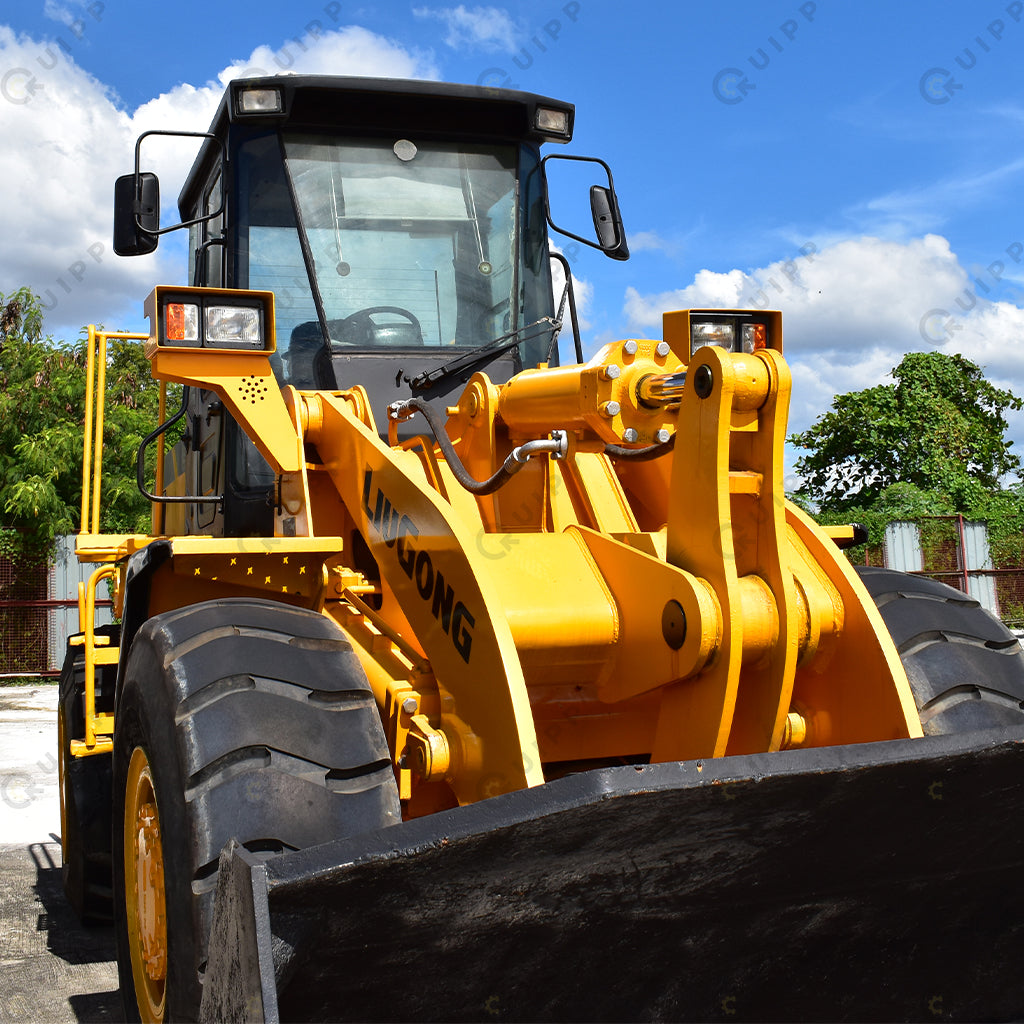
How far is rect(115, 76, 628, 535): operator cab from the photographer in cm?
425

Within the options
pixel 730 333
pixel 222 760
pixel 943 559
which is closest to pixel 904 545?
pixel 943 559

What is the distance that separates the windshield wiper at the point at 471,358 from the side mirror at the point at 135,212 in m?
1.19

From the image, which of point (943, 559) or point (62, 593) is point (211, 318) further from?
point (943, 559)

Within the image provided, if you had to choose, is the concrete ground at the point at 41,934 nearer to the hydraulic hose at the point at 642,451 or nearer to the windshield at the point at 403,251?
the windshield at the point at 403,251

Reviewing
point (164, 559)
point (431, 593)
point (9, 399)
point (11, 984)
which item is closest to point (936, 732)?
point (431, 593)

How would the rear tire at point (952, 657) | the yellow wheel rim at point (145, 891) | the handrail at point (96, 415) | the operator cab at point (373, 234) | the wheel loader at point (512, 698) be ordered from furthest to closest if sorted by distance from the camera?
the handrail at point (96, 415) < the operator cab at point (373, 234) < the rear tire at point (952, 657) < the yellow wheel rim at point (145, 891) < the wheel loader at point (512, 698)

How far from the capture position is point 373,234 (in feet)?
14.5

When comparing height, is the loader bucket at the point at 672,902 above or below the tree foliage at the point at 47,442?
below

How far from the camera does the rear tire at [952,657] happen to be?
3.08 metres

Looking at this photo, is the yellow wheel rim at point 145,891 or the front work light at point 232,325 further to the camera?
the front work light at point 232,325

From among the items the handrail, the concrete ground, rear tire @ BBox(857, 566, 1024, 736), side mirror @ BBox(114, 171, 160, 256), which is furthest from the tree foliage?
rear tire @ BBox(857, 566, 1024, 736)

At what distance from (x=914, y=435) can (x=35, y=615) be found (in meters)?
18.1

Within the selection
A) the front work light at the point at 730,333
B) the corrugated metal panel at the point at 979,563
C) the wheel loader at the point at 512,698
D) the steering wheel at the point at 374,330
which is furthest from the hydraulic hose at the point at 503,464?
the corrugated metal panel at the point at 979,563

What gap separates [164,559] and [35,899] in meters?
3.03
